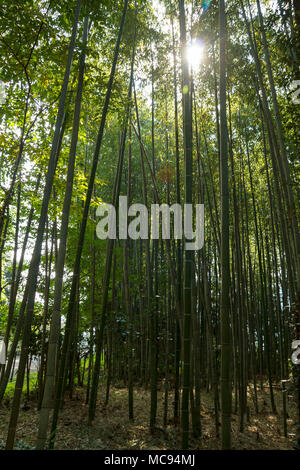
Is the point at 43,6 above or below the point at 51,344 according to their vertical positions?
above

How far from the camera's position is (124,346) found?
22.2ft

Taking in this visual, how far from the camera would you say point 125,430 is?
3812 mm

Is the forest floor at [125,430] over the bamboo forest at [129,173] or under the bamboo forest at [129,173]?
under

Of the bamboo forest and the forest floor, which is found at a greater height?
the bamboo forest

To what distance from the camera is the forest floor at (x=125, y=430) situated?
3396 millimetres

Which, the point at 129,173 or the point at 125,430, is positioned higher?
the point at 129,173

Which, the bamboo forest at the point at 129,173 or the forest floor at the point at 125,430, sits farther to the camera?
the forest floor at the point at 125,430

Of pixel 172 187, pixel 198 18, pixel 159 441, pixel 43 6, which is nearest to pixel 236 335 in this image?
pixel 159 441

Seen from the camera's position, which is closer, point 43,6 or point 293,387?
point 43,6

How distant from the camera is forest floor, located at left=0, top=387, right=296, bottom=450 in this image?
134 inches

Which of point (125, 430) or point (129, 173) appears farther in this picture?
point (129, 173)

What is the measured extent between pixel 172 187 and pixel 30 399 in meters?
4.67

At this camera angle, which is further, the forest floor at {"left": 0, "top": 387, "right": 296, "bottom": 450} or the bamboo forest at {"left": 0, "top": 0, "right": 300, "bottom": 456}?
the forest floor at {"left": 0, "top": 387, "right": 296, "bottom": 450}
